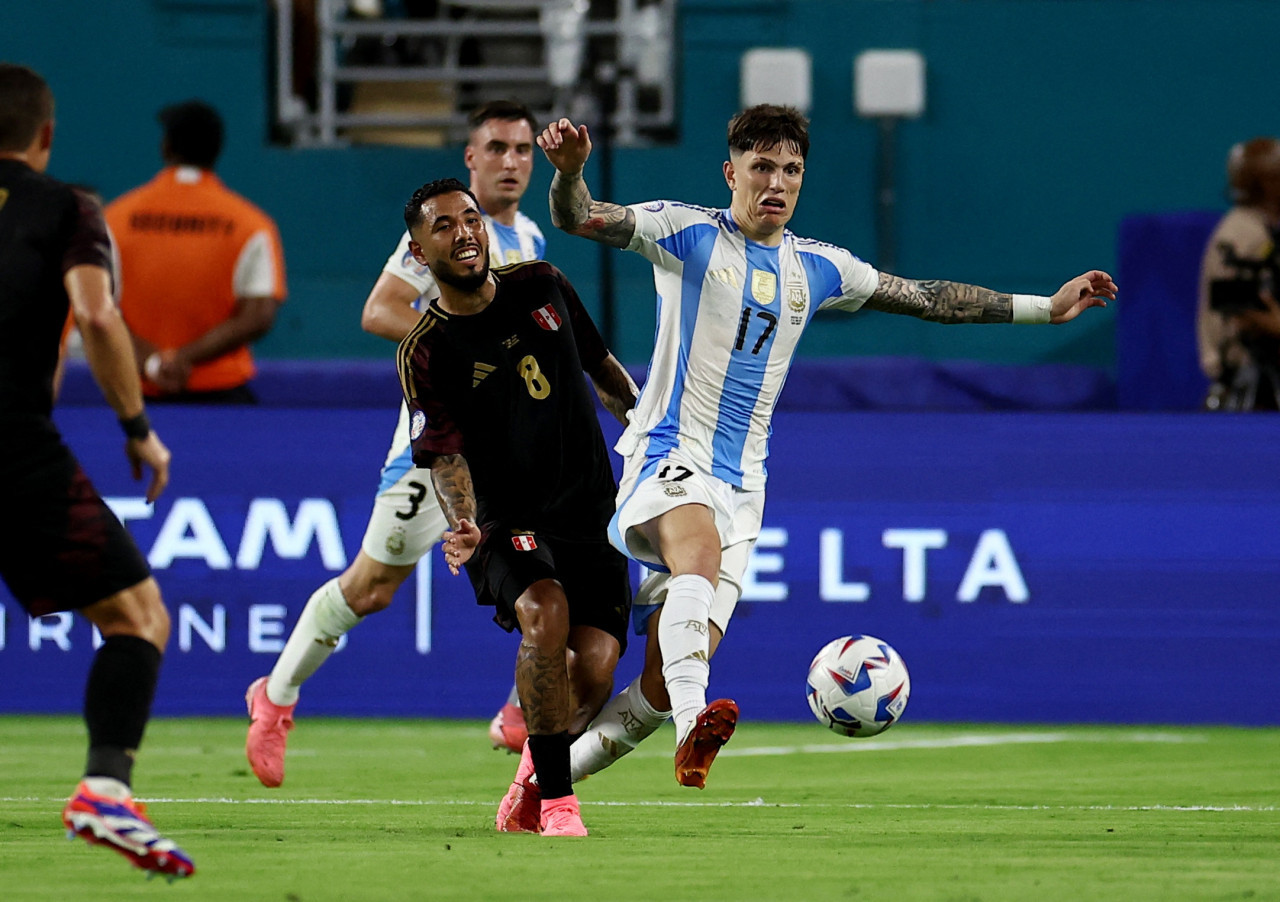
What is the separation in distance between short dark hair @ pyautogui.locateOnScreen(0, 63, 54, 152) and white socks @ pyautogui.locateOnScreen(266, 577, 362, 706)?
118 inches

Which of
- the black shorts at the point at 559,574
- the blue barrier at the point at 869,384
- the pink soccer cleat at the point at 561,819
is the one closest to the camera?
the pink soccer cleat at the point at 561,819

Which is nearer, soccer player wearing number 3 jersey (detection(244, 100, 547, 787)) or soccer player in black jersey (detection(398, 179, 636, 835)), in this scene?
soccer player in black jersey (detection(398, 179, 636, 835))

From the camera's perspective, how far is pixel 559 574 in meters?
5.97

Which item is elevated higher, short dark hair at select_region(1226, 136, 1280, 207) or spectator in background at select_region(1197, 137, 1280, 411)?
short dark hair at select_region(1226, 136, 1280, 207)

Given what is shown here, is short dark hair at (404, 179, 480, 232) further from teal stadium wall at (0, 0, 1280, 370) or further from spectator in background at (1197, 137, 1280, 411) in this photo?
teal stadium wall at (0, 0, 1280, 370)

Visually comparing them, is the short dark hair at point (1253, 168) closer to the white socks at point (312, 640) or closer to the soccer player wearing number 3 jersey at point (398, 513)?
the soccer player wearing number 3 jersey at point (398, 513)

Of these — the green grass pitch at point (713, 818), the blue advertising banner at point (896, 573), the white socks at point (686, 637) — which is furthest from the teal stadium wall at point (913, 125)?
the white socks at point (686, 637)

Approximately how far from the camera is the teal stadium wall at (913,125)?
13930 mm

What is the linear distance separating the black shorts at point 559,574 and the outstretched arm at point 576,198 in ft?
3.02

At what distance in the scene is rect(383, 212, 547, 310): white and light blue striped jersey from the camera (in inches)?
292

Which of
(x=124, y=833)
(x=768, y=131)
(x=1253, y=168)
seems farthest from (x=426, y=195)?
(x=1253, y=168)

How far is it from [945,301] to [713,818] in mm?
1790

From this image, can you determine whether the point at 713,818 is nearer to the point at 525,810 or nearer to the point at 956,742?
the point at 525,810

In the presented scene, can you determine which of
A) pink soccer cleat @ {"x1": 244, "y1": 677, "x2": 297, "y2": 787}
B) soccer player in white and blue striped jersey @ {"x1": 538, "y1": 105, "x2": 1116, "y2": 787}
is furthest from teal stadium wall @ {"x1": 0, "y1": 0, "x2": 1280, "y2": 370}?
soccer player in white and blue striped jersey @ {"x1": 538, "y1": 105, "x2": 1116, "y2": 787}
